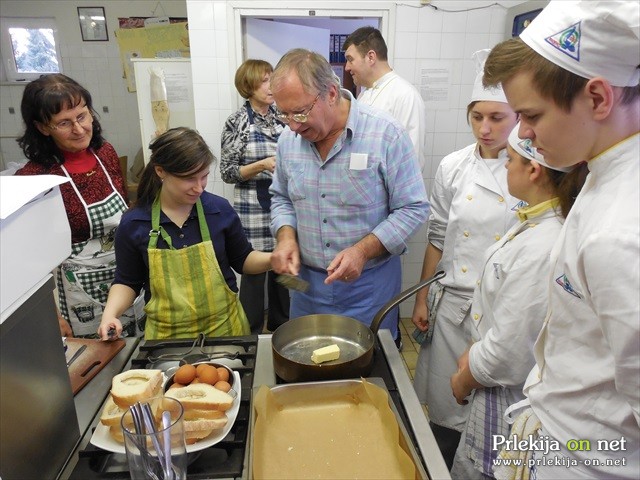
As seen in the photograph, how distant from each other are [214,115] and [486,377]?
2551 mm

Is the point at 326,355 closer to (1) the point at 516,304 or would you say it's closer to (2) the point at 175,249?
(1) the point at 516,304

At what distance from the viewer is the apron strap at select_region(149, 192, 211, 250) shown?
1561 millimetres

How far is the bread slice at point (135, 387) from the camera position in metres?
0.95

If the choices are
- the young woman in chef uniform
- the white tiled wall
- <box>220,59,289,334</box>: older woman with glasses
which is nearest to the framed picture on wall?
the white tiled wall

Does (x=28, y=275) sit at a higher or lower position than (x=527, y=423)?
higher

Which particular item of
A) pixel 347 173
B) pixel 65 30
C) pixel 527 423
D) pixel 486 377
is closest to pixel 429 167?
pixel 347 173

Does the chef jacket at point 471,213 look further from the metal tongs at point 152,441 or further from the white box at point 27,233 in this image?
the white box at point 27,233

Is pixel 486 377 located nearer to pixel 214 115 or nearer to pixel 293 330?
pixel 293 330

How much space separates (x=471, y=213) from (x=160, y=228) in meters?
1.14

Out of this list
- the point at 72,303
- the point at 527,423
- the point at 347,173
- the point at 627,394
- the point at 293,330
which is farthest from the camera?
the point at 72,303

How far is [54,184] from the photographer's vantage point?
2.75 ft

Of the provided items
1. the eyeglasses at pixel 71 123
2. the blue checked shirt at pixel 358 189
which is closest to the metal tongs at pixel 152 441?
the blue checked shirt at pixel 358 189

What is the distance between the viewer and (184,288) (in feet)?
5.21

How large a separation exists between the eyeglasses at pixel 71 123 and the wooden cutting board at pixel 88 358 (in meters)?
0.88
